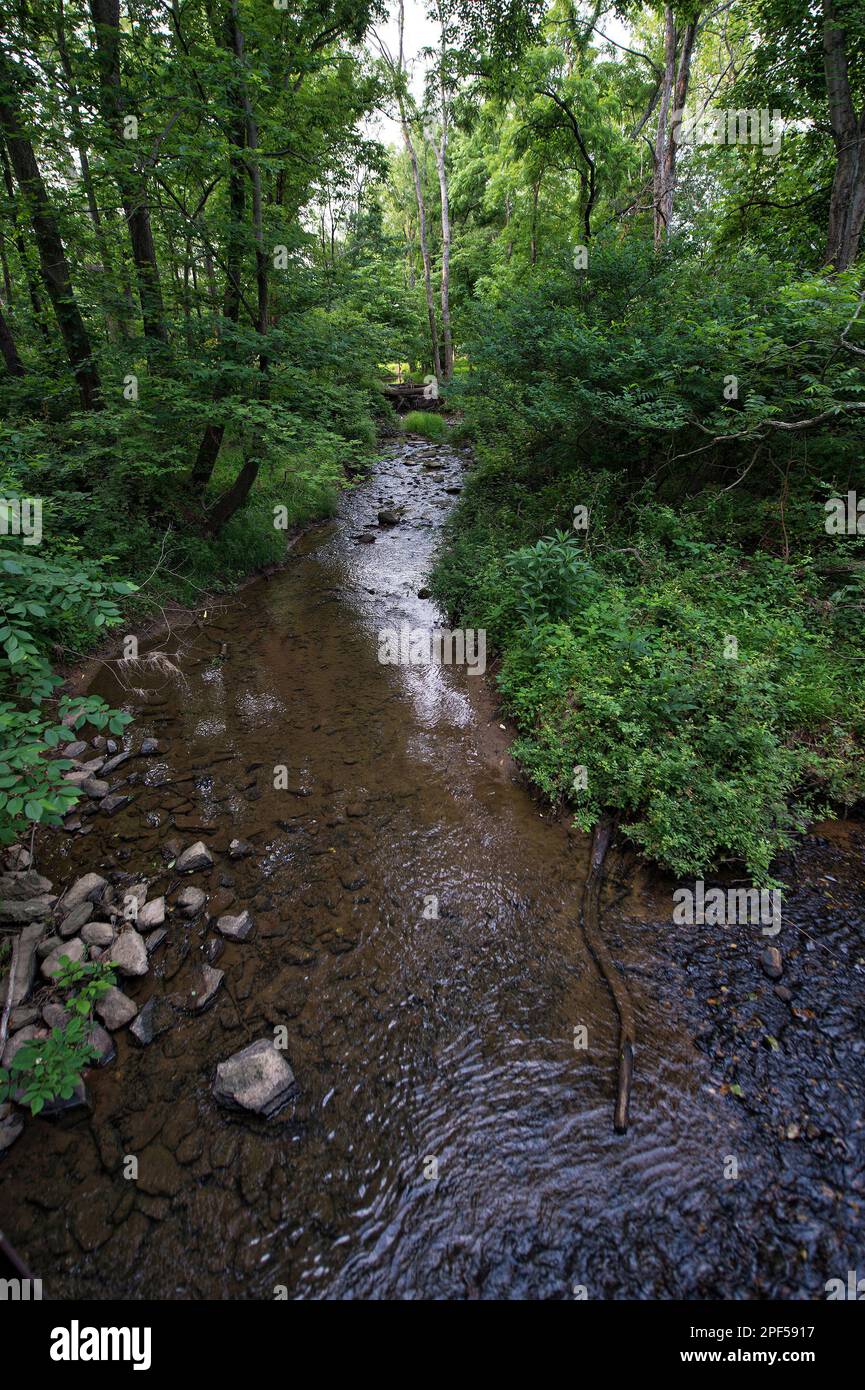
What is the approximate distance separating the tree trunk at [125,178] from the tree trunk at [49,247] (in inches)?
36.6

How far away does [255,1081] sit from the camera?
3.15 meters

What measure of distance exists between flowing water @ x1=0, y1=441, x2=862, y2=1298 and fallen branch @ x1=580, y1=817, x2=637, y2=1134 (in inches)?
2.8

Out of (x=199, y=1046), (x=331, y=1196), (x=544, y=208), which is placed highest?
(x=544, y=208)

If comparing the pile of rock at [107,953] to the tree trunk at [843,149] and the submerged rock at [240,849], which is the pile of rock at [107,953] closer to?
the submerged rock at [240,849]

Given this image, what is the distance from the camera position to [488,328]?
34.8 ft

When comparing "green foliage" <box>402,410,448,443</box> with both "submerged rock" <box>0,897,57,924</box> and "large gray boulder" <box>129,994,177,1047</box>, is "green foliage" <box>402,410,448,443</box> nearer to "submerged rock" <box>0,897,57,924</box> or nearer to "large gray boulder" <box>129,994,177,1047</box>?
"submerged rock" <box>0,897,57,924</box>

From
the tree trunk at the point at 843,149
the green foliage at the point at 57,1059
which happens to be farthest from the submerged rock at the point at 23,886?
the tree trunk at the point at 843,149

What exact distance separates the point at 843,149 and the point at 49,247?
11882 mm

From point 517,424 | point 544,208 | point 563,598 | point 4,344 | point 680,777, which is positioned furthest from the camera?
point 544,208

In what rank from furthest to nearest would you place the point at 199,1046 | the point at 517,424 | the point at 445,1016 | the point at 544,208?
the point at 544,208 < the point at 517,424 < the point at 445,1016 < the point at 199,1046

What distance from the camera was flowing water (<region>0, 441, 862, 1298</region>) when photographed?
8.57 feet

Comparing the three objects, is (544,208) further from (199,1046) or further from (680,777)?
(199,1046)
